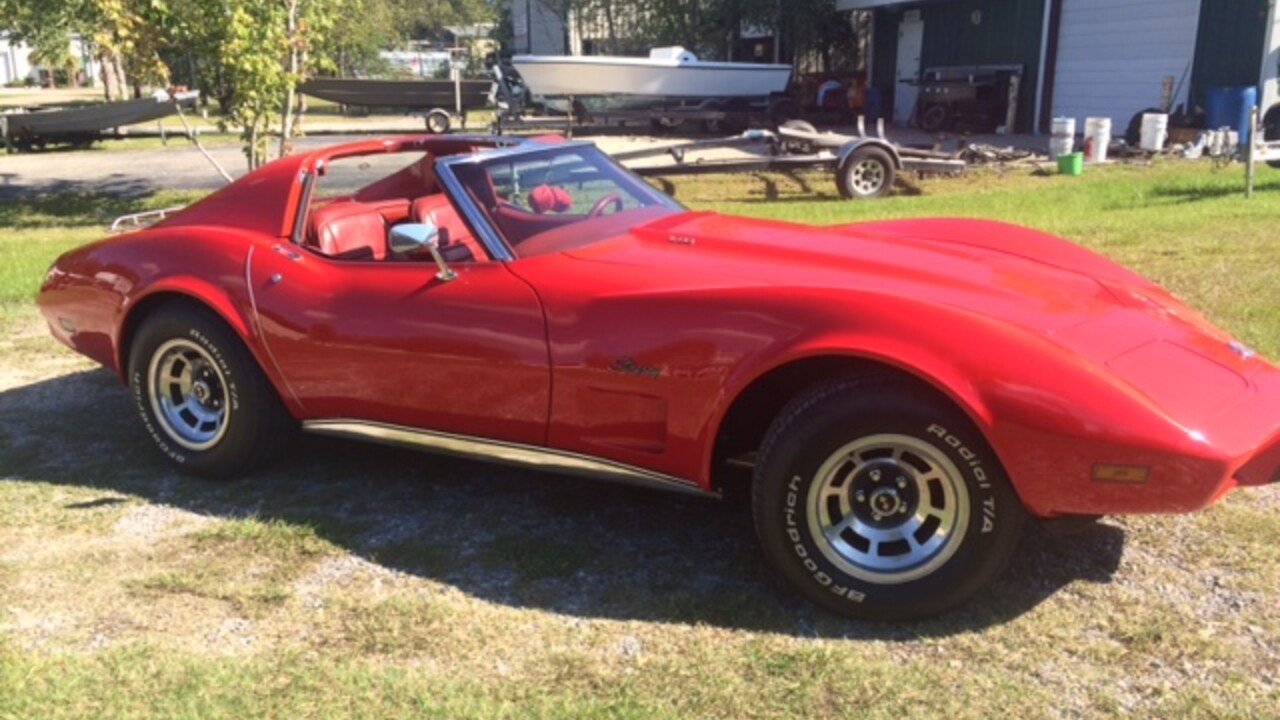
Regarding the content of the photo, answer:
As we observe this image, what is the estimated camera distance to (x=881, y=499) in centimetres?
305

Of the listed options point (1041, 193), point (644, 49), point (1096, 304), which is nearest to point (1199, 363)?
point (1096, 304)

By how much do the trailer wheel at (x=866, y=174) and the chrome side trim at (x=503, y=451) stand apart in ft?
33.5

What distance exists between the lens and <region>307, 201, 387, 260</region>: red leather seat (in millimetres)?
4410

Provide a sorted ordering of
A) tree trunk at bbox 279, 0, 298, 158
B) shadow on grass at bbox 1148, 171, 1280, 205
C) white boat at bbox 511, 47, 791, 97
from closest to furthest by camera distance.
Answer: tree trunk at bbox 279, 0, 298, 158 < shadow on grass at bbox 1148, 171, 1280, 205 < white boat at bbox 511, 47, 791, 97

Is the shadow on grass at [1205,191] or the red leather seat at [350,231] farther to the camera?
the shadow on grass at [1205,191]

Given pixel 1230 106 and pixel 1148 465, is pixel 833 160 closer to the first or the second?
pixel 1230 106

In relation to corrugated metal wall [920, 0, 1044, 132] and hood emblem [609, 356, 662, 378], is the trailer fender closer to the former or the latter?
corrugated metal wall [920, 0, 1044, 132]

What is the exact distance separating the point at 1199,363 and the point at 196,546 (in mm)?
3377

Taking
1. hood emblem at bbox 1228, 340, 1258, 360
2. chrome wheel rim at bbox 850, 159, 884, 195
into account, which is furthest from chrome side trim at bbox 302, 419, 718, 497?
chrome wheel rim at bbox 850, 159, 884, 195

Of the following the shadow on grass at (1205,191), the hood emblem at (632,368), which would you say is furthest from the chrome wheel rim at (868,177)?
the hood emblem at (632,368)

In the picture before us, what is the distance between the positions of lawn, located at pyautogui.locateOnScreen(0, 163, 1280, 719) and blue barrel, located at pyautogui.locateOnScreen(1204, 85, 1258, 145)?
14736 mm

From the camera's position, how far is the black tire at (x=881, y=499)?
2.91 metres

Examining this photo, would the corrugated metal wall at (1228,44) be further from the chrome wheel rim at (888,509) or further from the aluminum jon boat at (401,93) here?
the aluminum jon boat at (401,93)

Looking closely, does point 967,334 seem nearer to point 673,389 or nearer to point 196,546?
point 673,389
